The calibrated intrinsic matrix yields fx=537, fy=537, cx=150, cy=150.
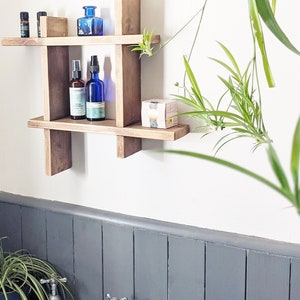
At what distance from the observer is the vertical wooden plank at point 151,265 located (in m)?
1.60

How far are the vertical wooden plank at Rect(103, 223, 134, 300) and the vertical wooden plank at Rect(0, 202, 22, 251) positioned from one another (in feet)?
1.17

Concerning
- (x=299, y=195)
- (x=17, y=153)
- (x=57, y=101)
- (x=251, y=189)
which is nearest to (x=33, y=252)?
(x=17, y=153)

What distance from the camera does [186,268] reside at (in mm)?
1560

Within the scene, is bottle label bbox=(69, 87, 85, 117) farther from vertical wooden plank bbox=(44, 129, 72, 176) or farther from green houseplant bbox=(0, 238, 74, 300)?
green houseplant bbox=(0, 238, 74, 300)

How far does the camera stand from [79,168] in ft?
5.70

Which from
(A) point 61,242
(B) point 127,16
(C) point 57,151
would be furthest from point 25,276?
(B) point 127,16

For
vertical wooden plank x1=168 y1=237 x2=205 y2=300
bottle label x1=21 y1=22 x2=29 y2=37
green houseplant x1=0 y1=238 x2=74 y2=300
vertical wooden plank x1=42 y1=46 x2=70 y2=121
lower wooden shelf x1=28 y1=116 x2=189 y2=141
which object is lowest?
green houseplant x1=0 y1=238 x2=74 y2=300

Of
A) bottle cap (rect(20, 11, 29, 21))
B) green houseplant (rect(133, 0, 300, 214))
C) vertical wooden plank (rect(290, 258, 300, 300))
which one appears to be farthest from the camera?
bottle cap (rect(20, 11, 29, 21))

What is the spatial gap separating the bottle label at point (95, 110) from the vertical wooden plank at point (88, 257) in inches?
13.5

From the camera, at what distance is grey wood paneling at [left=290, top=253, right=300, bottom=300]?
1408 mm

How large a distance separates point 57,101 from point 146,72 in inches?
11.6

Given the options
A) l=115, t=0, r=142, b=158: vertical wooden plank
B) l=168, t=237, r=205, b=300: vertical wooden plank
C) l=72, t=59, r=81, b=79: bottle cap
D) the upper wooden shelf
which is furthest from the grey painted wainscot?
the upper wooden shelf

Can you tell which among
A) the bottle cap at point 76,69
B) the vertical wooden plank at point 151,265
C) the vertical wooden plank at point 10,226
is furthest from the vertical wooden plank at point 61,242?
the bottle cap at point 76,69

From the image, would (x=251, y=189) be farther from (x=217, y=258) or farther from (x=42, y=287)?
(x=42, y=287)
